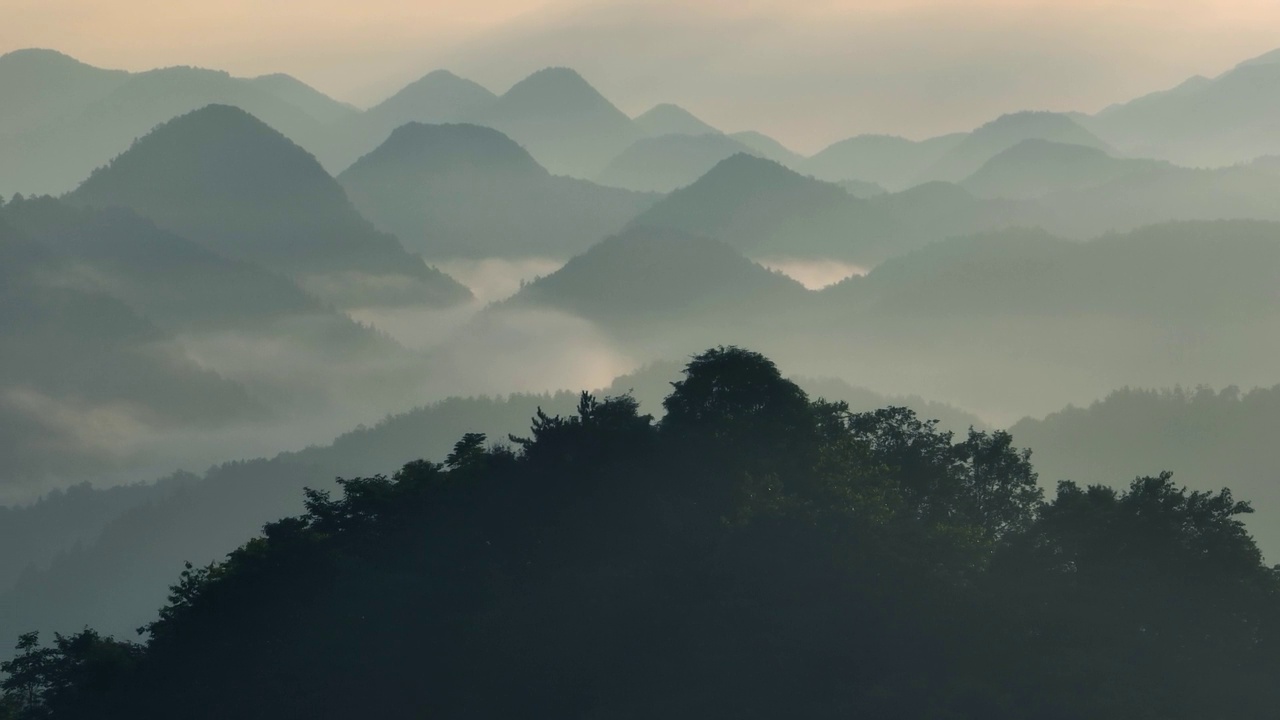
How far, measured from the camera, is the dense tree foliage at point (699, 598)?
7062 cm

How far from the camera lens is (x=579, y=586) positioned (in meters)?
77.8

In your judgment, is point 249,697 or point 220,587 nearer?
point 249,697

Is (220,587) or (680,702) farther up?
(220,587)

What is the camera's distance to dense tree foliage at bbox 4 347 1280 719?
70625mm

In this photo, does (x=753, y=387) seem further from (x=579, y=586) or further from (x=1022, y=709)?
(x=1022, y=709)

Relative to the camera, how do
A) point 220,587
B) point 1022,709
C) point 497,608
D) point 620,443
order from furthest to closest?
point 620,443 → point 220,587 → point 497,608 → point 1022,709

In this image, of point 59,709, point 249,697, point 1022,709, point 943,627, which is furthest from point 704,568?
point 59,709

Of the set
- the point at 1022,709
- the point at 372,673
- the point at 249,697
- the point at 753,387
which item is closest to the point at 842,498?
the point at 753,387

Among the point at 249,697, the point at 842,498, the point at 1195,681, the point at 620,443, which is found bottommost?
the point at 1195,681

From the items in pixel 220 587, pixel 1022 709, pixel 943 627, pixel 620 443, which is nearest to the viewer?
pixel 1022 709

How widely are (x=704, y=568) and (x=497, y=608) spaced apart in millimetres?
10290

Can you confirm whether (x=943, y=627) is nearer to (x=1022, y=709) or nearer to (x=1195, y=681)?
(x=1022, y=709)

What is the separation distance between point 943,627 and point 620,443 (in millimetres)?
24285

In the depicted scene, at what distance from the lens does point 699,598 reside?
75.8 m
